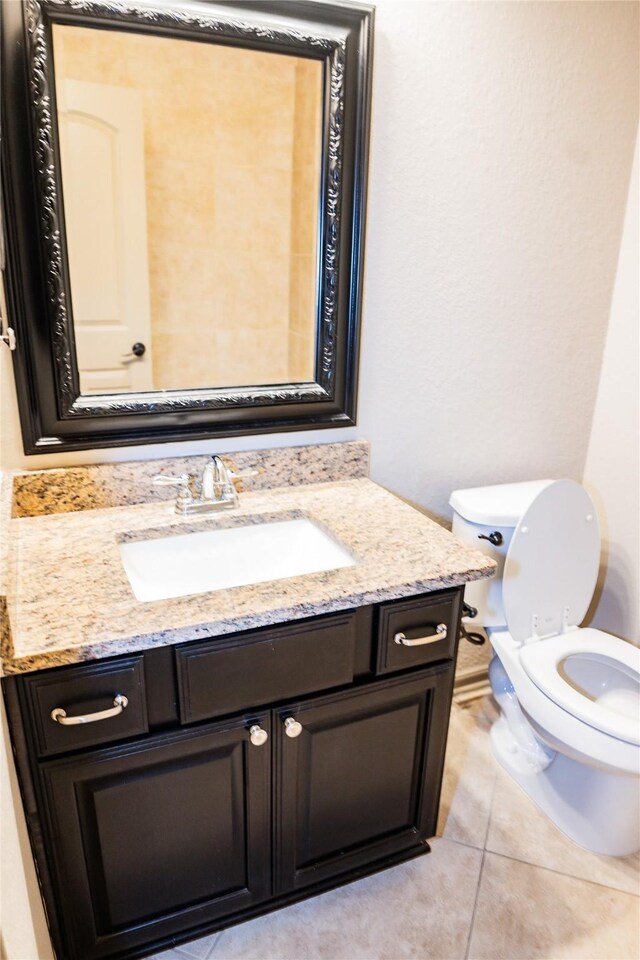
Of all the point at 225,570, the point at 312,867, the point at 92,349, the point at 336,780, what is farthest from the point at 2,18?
the point at 312,867

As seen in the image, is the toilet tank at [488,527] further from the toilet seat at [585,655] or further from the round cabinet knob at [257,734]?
the round cabinet knob at [257,734]

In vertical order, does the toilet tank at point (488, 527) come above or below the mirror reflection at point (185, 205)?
below

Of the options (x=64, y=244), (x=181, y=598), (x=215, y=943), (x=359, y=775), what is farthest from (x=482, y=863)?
(x=64, y=244)

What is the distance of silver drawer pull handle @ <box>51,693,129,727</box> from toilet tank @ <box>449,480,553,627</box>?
0.97m

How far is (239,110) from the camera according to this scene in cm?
140

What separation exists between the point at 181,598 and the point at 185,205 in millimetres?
802

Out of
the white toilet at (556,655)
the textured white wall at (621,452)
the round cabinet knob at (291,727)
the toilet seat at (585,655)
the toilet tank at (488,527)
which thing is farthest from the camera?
the textured white wall at (621,452)

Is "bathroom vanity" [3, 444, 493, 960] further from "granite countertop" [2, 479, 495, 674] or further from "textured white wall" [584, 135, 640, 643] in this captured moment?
"textured white wall" [584, 135, 640, 643]

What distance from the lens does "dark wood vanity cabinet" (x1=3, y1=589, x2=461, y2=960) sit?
3.69ft

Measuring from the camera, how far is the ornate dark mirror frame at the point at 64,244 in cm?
122

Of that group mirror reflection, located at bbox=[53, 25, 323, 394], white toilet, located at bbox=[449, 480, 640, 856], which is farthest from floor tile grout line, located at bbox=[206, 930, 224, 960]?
mirror reflection, located at bbox=[53, 25, 323, 394]

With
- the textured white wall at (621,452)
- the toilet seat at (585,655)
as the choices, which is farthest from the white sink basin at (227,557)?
the textured white wall at (621,452)

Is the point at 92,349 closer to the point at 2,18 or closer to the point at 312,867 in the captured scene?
the point at 2,18

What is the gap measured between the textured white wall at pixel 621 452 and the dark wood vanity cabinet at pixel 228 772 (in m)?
0.92
